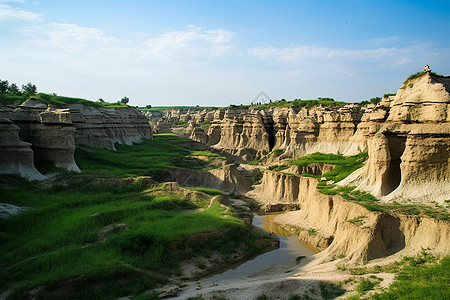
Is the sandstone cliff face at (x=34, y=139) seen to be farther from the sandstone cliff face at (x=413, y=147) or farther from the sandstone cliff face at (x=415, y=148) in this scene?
the sandstone cliff face at (x=415, y=148)

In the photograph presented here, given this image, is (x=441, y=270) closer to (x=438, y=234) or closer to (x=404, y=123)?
(x=438, y=234)

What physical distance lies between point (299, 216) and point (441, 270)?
17655mm

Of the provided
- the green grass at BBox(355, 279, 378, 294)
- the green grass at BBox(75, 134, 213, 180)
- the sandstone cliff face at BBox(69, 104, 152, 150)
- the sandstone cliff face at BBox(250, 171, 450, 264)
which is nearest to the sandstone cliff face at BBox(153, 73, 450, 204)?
the sandstone cliff face at BBox(250, 171, 450, 264)

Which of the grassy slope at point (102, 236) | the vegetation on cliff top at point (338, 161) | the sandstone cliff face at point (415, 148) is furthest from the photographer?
the vegetation on cliff top at point (338, 161)

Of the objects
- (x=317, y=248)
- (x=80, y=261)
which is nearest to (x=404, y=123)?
(x=317, y=248)

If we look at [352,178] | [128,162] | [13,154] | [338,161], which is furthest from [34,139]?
[338,161]

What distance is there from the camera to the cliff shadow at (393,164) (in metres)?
26.3

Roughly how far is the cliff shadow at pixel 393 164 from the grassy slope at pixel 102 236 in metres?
10.7

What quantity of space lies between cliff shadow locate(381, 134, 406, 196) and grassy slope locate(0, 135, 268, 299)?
10716 millimetres

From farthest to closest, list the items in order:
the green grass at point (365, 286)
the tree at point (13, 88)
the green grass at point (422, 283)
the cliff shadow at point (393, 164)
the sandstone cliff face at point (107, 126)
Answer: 1. the tree at point (13, 88)
2. the sandstone cliff face at point (107, 126)
3. the cliff shadow at point (393, 164)
4. the green grass at point (365, 286)
5. the green grass at point (422, 283)

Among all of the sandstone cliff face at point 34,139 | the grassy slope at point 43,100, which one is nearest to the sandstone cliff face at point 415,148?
the sandstone cliff face at point 34,139

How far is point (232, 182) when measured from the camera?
153ft

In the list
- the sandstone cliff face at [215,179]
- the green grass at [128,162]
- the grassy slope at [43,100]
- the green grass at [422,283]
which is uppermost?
the grassy slope at [43,100]

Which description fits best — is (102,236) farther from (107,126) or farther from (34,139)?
(107,126)
